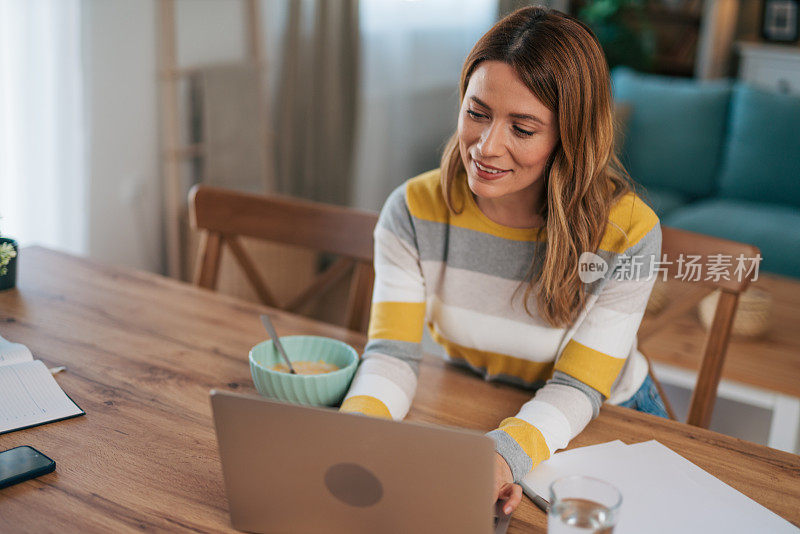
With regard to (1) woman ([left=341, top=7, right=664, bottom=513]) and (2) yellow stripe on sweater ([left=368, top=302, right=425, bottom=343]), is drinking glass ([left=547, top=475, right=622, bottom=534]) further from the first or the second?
(2) yellow stripe on sweater ([left=368, top=302, right=425, bottom=343])

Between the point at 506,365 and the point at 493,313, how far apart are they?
90 mm

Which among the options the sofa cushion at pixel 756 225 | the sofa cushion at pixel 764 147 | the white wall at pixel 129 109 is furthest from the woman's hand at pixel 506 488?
the sofa cushion at pixel 764 147

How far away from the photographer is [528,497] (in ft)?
3.15

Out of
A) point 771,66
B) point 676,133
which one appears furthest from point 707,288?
point 771,66

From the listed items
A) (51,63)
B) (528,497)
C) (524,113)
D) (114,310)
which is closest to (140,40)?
(51,63)

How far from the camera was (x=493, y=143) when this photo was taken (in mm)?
1085

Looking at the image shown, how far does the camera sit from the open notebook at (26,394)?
107 cm

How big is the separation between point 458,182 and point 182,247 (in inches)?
69.5

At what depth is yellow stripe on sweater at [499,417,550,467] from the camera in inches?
39.9

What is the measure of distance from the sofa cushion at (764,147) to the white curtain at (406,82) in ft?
3.97

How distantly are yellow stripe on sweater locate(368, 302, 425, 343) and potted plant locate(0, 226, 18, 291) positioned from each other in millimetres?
701

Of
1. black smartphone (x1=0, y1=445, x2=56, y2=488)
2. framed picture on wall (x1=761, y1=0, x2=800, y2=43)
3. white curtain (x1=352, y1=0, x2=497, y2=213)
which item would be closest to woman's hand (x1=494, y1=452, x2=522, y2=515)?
black smartphone (x1=0, y1=445, x2=56, y2=488)

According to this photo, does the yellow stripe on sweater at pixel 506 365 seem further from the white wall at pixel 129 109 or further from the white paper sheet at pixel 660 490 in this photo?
the white wall at pixel 129 109

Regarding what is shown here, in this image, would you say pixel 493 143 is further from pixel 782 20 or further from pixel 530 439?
pixel 782 20
